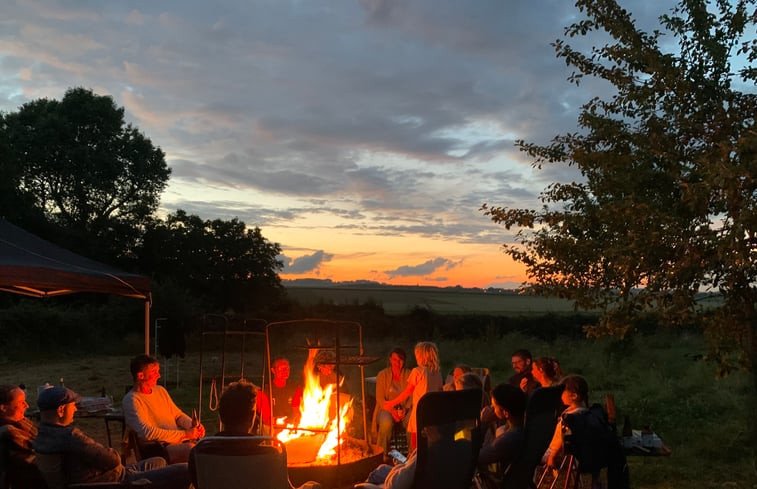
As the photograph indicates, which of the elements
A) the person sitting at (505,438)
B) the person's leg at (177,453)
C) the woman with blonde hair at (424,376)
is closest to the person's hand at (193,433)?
the person's leg at (177,453)

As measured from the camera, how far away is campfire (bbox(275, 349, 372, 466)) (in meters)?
5.62

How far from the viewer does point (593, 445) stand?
14.5 ft

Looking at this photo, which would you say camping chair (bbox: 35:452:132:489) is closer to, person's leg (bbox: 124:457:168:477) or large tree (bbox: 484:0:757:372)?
person's leg (bbox: 124:457:168:477)

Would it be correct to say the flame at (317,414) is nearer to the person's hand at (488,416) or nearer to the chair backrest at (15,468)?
the person's hand at (488,416)

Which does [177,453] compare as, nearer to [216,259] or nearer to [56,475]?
[56,475]

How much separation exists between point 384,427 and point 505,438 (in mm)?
2558

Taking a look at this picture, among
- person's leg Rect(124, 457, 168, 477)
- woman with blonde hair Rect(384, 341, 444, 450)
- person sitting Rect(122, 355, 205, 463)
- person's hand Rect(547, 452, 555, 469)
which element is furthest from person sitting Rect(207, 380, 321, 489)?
woman with blonde hair Rect(384, 341, 444, 450)

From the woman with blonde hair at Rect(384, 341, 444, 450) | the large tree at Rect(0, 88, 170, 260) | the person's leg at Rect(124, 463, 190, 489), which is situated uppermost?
the large tree at Rect(0, 88, 170, 260)

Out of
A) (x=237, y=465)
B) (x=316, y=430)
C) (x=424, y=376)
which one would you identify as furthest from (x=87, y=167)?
(x=237, y=465)

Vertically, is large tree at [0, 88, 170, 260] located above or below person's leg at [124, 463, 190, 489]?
above

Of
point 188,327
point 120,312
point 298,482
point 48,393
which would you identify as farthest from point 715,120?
point 120,312

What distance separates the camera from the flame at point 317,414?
5688mm

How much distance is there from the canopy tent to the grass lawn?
3160 millimetres

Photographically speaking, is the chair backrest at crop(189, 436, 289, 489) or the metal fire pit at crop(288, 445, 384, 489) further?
the metal fire pit at crop(288, 445, 384, 489)
